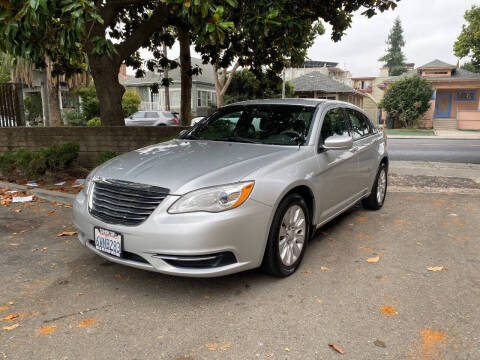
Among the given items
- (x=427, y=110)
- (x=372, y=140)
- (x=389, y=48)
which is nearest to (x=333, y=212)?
(x=372, y=140)

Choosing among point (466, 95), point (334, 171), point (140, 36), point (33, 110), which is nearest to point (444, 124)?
point (466, 95)

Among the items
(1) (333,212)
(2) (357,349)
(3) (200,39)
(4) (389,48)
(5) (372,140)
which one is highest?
(4) (389,48)

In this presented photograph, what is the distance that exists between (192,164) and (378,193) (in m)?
3.57

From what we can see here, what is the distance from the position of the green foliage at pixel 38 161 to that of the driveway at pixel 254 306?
2.46 meters

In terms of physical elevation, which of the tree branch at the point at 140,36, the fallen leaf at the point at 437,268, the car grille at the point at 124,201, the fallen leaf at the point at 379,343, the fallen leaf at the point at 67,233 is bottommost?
the fallen leaf at the point at 379,343

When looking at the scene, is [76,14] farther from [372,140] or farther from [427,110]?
[427,110]

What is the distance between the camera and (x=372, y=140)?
19.4 ft

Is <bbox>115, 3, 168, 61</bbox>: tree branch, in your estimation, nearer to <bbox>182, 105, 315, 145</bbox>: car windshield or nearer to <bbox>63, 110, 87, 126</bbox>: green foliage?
<bbox>182, 105, 315, 145</bbox>: car windshield

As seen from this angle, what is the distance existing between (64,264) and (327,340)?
2.65 meters

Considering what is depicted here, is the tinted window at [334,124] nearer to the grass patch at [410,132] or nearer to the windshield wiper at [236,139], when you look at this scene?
the windshield wiper at [236,139]

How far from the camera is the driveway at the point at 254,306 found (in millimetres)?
2771

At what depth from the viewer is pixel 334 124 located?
4.89 metres

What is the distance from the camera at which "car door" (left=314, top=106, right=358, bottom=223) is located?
4.30 metres

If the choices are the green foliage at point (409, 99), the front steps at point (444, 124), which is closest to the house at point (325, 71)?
the front steps at point (444, 124)
